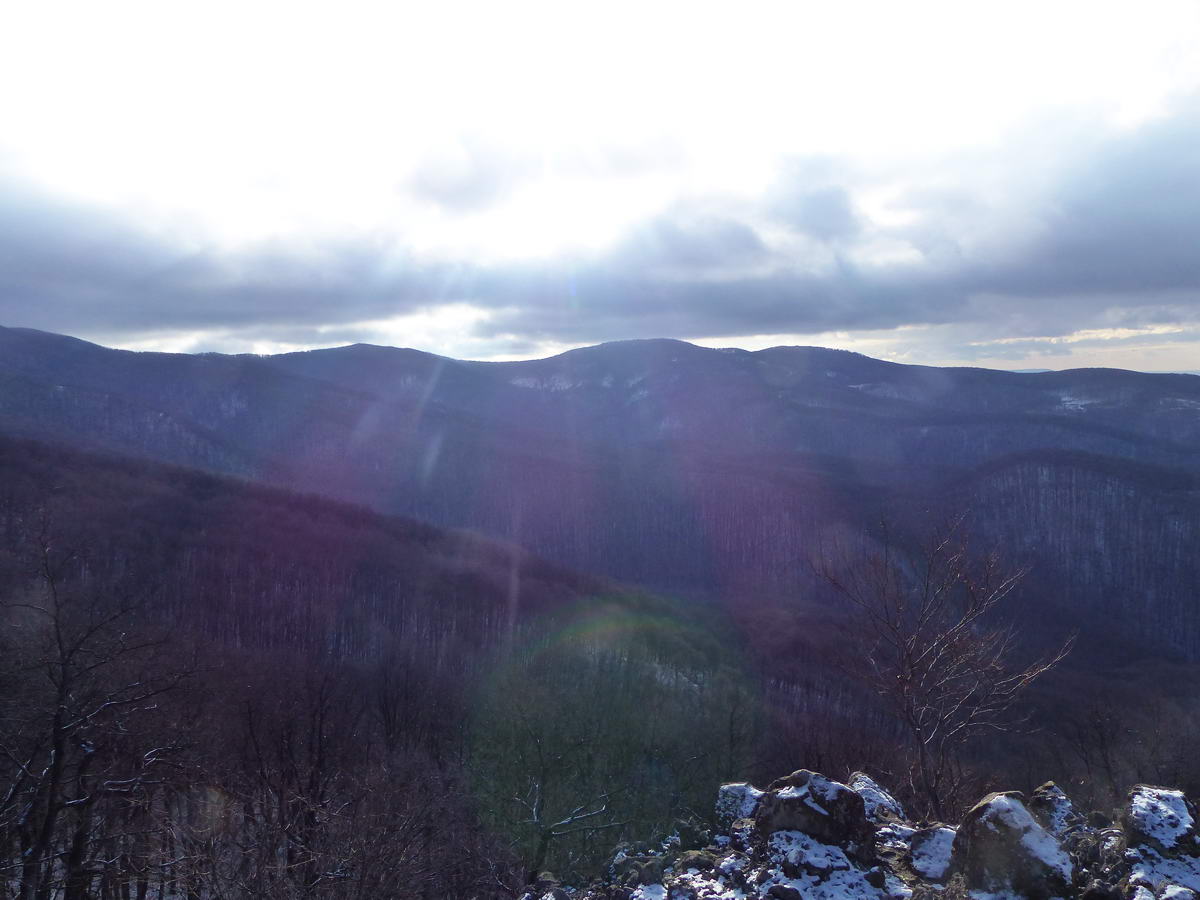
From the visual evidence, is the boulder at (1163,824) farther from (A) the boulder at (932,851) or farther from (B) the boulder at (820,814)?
(B) the boulder at (820,814)

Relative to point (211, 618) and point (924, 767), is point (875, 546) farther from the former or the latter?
point (924, 767)

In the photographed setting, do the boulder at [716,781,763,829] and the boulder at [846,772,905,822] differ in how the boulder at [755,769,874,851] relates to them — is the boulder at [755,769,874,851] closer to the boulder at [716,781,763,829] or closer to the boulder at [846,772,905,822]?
the boulder at [846,772,905,822]

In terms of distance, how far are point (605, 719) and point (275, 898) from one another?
38.1 m

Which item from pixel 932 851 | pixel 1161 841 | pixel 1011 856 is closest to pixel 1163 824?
pixel 1161 841

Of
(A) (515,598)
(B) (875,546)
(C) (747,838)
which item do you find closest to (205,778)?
(C) (747,838)

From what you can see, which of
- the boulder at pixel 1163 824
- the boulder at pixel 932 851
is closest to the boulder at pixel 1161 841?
the boulder at pixel 1163 824

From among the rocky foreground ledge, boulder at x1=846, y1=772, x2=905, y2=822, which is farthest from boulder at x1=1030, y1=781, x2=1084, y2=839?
boulder at x1=846, y1=772, x2=905, y2=822

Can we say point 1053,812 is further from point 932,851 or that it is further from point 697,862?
point 697,862

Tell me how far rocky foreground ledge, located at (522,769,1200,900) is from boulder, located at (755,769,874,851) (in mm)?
12

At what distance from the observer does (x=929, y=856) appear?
9.95 metres

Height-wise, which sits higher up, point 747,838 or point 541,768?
point 747,838

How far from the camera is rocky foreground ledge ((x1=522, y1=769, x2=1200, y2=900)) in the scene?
29.6 ft

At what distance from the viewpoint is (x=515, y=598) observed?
342ft

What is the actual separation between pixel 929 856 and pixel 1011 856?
3.54ft
